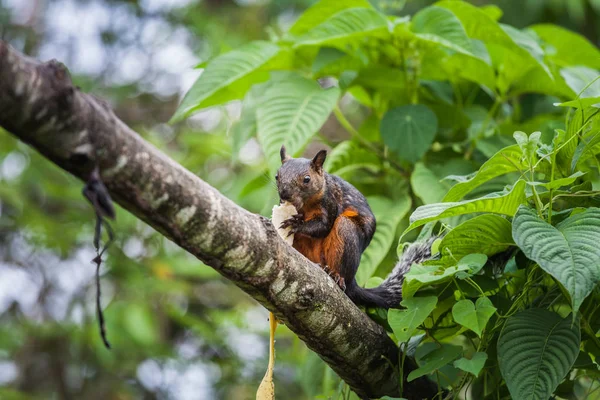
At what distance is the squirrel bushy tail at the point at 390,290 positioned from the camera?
8.39ft

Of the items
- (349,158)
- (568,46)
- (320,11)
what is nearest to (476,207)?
(349,158)

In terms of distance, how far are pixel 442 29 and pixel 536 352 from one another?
152 centimetres

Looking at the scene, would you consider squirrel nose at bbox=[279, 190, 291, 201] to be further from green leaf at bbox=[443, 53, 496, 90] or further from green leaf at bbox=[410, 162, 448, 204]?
green leaf at bbox=[443, 53, 496, 90]

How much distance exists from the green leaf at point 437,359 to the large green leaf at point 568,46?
2023 mm

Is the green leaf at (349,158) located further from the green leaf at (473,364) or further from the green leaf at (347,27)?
the green leaf at (473,364)

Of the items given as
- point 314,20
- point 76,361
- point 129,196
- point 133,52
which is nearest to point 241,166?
point 133,52

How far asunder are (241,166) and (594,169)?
3.70m

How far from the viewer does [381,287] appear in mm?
2650

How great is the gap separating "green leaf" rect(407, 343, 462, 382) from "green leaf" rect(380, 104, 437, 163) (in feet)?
3.25

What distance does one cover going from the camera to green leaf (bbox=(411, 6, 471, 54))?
2.90 meters

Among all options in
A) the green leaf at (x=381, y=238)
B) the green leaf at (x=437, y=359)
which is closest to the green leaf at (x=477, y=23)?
the green leaf at (x=381, y=238)

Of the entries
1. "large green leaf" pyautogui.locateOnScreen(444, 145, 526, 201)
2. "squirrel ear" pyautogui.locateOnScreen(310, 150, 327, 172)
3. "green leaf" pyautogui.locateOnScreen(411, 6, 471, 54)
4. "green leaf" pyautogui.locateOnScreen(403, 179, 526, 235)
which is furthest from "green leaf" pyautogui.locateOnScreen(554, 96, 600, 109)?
"squirrel ear" pyautogui.locateOnScreen(310, 150, 327, 172)

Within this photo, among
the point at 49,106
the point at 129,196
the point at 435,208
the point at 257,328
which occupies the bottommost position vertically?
the point at 257,328

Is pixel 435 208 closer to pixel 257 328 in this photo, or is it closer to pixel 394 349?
pixel 394 349
